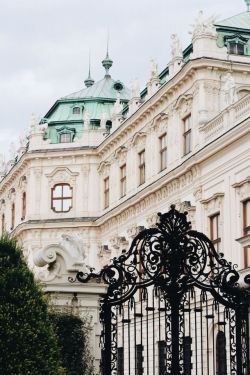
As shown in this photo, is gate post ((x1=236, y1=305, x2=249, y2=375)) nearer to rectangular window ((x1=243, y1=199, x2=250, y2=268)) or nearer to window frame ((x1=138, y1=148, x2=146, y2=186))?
rectangular window ((x1=243, y1=199, x2=250, y2=268))

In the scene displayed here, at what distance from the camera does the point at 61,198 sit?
4753cm

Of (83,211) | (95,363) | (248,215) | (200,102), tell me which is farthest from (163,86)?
(95,363)

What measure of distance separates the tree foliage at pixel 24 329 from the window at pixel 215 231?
57.2 feet

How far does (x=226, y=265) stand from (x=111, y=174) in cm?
3012

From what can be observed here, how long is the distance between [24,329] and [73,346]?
157 cm

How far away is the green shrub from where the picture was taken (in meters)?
14.9

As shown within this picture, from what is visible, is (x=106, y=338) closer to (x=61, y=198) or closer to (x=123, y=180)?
(x=123, y=180)

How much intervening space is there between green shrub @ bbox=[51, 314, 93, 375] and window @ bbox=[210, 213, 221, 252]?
16408 millimetres

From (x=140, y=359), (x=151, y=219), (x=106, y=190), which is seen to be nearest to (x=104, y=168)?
(x=106, y=190)

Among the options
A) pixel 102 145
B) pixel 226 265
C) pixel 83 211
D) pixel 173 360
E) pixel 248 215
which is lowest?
pixel 173 360

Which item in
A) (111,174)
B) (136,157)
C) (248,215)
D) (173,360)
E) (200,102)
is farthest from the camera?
(111,174)

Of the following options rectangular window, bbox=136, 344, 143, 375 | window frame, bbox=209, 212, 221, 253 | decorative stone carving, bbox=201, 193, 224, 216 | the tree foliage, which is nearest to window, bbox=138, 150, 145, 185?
decorative stone carving, bbox=201, 193, 224, 216

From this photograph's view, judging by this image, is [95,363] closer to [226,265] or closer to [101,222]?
[226,265]

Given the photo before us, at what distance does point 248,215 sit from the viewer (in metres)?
29.5
